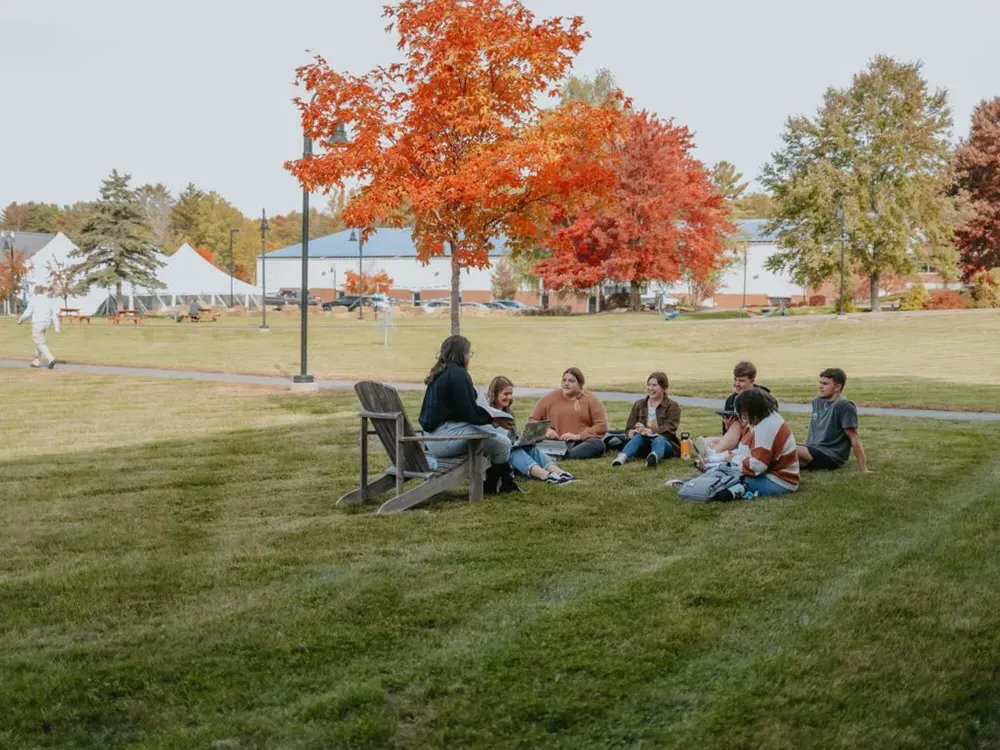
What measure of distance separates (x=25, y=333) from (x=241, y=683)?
4324 centimetres

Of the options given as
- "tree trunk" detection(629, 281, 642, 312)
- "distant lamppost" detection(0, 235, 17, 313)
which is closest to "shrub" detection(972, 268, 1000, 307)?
"tree trunk" detection(629, 281, 642, 312)

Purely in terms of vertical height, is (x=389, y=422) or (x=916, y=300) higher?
(x=916, y=300)

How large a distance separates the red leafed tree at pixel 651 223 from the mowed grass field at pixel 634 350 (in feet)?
11.2

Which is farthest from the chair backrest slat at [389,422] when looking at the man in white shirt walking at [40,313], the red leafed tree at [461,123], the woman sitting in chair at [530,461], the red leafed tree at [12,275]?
the red leafed tree at [12,275]

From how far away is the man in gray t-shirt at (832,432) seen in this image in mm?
10391

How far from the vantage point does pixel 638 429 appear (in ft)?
36.7

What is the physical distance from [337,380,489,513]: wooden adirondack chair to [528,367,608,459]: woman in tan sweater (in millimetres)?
2423

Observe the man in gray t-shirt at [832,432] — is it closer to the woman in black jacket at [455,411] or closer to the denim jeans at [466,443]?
the denim jeans at [466,443]

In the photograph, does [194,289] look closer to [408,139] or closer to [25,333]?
[25,333]

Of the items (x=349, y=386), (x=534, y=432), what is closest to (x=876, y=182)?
(x=349, y=386)

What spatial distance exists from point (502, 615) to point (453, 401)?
128 inches

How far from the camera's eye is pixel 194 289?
75.8 meters

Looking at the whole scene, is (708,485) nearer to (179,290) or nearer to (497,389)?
(497,389)

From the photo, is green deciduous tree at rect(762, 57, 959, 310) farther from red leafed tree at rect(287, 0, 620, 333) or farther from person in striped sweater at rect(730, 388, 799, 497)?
person in striped sweater at rect(730, 388, 799, 497)
